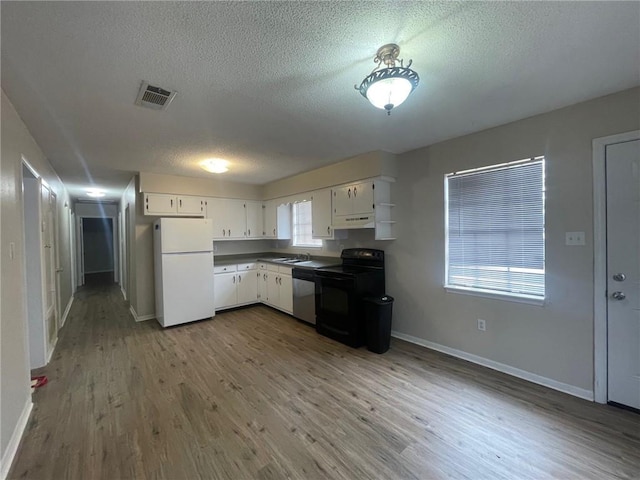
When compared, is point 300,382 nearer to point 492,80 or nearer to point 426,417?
point 426,417

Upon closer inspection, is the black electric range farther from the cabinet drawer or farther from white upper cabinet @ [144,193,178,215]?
white upper cabinet @ [144,193,178,215]

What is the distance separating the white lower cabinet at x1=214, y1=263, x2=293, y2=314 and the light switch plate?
351 cm

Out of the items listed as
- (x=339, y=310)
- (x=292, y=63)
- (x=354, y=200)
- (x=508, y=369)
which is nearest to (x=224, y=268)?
(x=339, y=310)

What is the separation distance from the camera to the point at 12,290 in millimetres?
1942

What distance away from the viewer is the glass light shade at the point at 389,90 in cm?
160

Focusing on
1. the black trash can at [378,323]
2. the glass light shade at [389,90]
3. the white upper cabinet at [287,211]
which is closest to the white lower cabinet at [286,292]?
the white upper cabinet at [287,211]

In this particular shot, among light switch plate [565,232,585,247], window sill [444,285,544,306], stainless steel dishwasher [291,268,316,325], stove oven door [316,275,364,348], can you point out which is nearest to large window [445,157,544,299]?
window sill [444,285,544,306]

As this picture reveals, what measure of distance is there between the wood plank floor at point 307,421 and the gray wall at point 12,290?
28 centimetres

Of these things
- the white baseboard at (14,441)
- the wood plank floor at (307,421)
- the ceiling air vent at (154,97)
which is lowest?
the wood plank floor at (307,421)

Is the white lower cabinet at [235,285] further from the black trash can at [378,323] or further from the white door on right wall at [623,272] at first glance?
the white door on right wall at [623,272]

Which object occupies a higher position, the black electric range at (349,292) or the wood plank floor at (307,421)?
the black electric range at (349,292)

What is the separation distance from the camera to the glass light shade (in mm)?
1601

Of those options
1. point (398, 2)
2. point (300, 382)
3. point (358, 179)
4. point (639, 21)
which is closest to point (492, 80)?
point (639, 21)

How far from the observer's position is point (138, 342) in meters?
3.69
